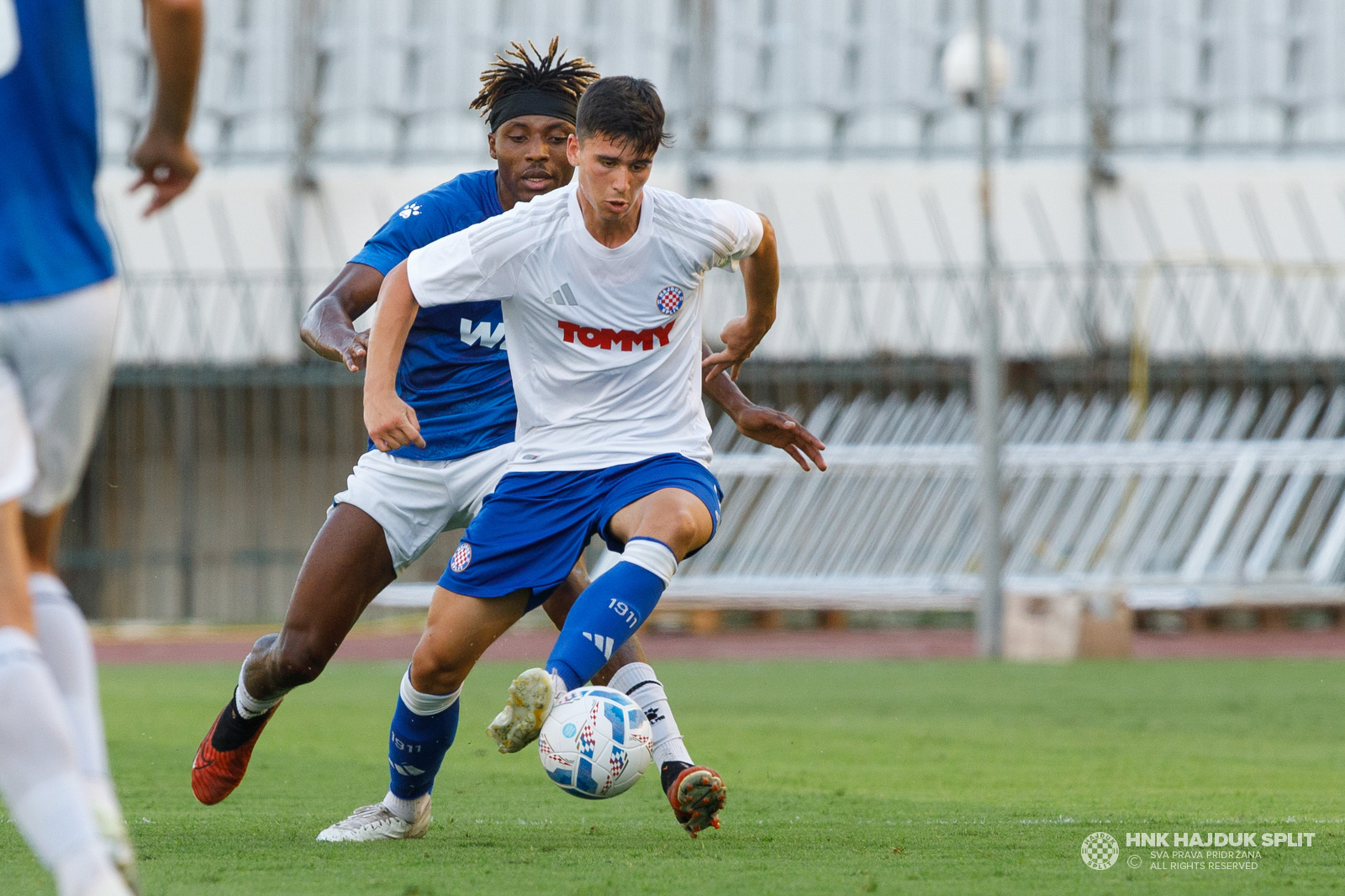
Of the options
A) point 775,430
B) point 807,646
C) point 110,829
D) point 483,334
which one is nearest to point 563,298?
point 483,334

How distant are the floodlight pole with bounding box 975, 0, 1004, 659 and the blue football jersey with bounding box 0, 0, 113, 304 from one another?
12.3m

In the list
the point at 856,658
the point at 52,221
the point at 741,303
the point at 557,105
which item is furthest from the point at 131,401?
the point at 52,221

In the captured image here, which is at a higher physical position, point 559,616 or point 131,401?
point 559,616

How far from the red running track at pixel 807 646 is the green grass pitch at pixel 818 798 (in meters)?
4.10

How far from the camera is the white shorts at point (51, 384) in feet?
8.95

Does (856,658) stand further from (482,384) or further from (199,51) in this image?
(199,51)

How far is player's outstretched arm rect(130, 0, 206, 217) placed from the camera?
287 centimetres

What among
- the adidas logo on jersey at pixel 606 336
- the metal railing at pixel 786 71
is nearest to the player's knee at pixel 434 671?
the adidas logo on jersey at pixel 606 336

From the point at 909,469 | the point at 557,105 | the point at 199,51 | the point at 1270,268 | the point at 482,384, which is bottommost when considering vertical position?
the point at 909,469

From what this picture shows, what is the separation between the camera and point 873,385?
21.7 metres

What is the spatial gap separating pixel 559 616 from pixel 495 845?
2.83 ft

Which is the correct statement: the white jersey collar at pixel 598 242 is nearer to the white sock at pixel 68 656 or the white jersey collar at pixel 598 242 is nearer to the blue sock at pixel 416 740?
the blue sock at pixel 416 740

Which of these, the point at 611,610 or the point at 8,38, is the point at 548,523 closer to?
the point at 611,610

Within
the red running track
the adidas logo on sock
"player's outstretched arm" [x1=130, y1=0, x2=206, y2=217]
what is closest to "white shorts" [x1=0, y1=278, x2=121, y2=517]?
"player's outstretched arm" [x1=130, y1=0, x2=206, y2=217]
